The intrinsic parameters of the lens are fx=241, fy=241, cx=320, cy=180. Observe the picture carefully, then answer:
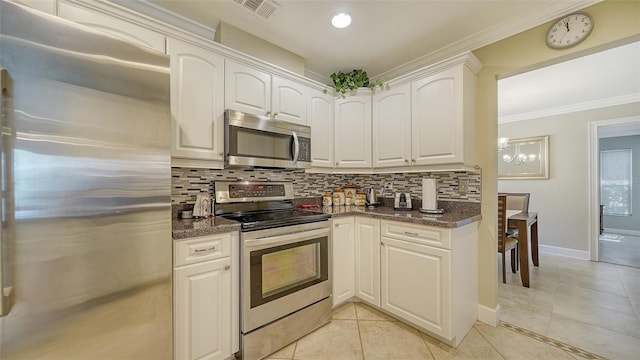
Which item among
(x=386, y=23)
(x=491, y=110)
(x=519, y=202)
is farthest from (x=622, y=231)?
(x=386, y=23)

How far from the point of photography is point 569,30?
1.69 m

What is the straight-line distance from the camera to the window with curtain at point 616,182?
5.69 metres

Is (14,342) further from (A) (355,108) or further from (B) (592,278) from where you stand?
(B) (592,278)

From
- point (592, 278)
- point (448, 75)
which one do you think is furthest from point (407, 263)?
point (592, 278)

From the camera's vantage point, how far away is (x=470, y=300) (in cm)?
196

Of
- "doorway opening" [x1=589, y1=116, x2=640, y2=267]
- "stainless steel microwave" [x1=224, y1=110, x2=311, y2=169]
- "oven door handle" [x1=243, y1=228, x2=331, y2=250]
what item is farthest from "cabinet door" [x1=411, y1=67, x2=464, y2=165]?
"doorway opening" [x1=589, y1=116, x2=640, y2=267]

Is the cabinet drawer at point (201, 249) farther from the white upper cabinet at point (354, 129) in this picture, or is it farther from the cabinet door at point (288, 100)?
the white upper cabinet at point (354, 129)

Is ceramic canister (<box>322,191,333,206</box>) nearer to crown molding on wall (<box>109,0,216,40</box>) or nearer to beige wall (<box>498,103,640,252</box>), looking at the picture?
crown molding on wall (<box>109,0,216,40</box>)

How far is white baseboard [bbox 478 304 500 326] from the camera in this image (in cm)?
199

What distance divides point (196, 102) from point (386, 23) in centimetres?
161

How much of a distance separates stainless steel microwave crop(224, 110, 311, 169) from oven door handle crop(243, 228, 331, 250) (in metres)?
0.60

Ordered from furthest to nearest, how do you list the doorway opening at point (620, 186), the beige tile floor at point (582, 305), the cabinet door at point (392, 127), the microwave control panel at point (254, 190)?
1. the doorway opening at point (620, 186)
2. the cabinet door at point (392, 127)
3. the microwave control panel at point (254, 190)
4. the beige tile floor at point (582, 305)

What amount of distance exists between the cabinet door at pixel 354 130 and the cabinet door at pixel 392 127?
0.08 metres

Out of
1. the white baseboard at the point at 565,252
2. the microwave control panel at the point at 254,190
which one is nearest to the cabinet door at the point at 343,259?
the microwave control panel at the point at 254,190
